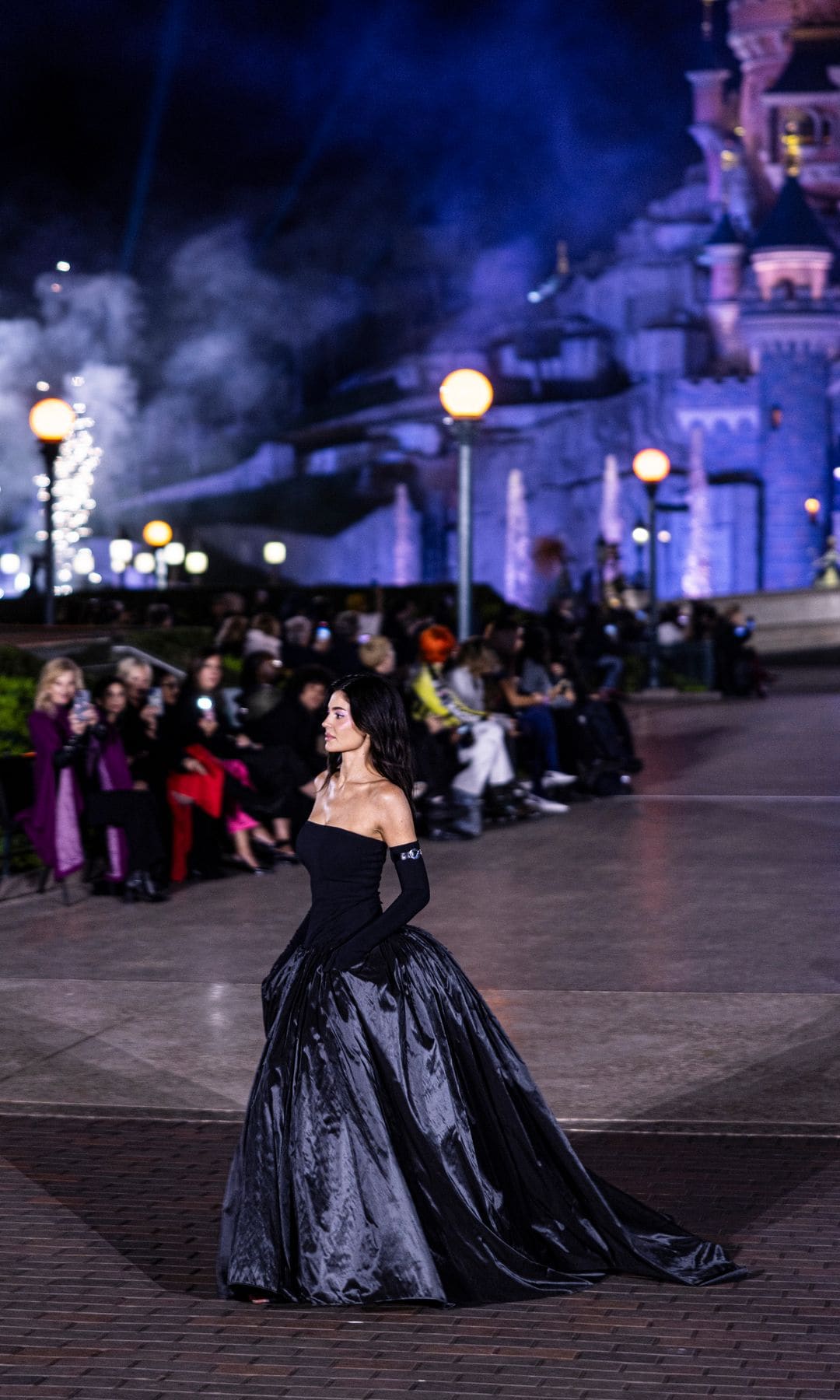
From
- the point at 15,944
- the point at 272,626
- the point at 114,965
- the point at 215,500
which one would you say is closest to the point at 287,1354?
the point at 114,965

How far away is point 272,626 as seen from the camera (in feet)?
58.5

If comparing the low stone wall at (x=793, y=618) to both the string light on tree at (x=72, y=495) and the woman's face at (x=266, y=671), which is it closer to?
the string light on tree at (x=72, y=495)

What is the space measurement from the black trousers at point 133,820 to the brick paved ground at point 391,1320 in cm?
530

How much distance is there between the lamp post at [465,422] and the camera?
50.4 ft

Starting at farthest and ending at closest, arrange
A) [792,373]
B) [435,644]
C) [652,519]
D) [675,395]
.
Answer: [675,395], [792,373], [652,519], [435,644]

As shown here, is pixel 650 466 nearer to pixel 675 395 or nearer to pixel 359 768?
pixel 359 768

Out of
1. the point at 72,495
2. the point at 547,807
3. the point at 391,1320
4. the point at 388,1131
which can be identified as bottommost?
the point at 391,1320

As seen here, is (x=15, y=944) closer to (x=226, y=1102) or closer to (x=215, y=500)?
(x=226, y=1102)

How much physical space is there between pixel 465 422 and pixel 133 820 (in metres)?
5.34

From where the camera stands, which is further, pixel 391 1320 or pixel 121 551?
pixel 121 551

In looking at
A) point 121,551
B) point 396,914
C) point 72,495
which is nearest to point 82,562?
point 72,495

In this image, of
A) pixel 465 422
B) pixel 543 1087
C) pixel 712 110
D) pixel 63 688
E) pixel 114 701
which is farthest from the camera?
pixel 712 110

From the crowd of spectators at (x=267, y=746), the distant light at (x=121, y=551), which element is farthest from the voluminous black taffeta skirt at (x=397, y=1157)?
the distant light at (x=121, y=551)

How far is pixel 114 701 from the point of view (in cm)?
1262
